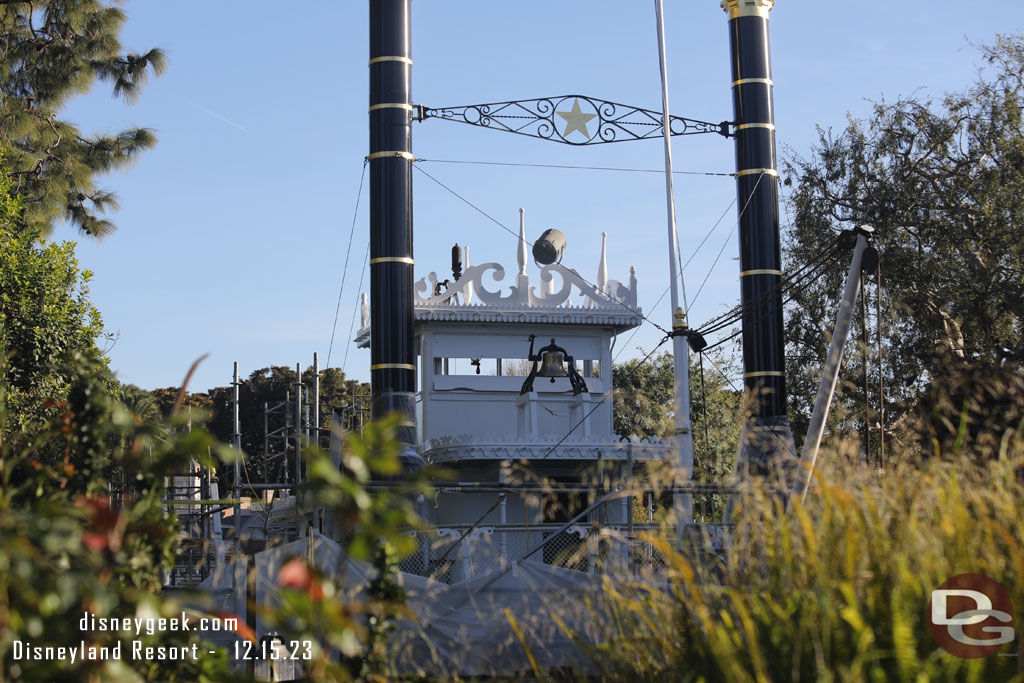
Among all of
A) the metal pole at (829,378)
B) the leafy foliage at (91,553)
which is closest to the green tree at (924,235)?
the metal pole at (829,378)

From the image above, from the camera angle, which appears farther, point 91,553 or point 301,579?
point 91,553

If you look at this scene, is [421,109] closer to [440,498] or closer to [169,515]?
[440,498]

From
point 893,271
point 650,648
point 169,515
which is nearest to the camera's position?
point 650,648

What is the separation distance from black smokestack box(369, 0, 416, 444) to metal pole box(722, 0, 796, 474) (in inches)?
187

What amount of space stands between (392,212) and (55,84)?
678 centimetres

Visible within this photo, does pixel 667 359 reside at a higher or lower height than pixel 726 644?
higher

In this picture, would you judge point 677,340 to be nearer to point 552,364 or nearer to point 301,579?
point 552,364

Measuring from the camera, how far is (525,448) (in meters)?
16.8

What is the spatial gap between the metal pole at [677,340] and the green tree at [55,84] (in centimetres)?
825

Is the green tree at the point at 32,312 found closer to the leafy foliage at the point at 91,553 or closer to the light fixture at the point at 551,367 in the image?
the light fixture at the point at 551,367

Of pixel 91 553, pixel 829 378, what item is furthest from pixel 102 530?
pixel 829 378

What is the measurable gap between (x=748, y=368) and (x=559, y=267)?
4.05 metres

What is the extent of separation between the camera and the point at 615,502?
58.7 feet

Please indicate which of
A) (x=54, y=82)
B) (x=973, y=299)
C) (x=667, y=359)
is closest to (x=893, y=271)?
(x=973, y=299)
